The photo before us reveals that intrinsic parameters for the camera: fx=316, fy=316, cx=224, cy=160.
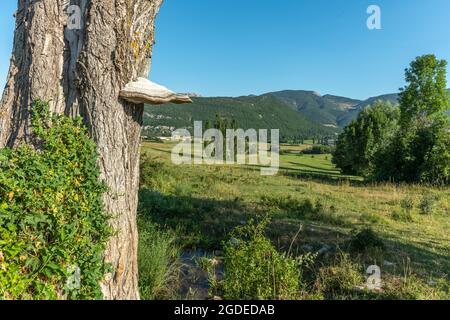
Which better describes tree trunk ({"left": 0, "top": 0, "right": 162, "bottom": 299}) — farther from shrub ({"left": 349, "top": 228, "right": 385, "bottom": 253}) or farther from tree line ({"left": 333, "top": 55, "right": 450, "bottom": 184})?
tree line ({"left": 333, "top": 55, "right": 450, "bottom": 184})

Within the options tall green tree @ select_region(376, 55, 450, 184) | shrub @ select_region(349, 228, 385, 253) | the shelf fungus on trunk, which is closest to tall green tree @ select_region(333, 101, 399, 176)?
tall green tree @ select_region(376, 55, 450, 184)

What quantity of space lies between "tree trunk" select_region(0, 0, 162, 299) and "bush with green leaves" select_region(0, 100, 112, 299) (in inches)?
7.6

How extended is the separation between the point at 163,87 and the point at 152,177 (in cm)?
1424

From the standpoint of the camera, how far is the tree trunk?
3.95 m

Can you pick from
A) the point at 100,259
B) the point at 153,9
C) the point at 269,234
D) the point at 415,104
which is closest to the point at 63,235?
the point at 100,259

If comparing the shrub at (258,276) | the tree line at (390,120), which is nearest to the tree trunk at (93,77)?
the shrub at (258,276)

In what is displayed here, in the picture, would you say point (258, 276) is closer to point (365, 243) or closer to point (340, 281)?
point (340, 281)

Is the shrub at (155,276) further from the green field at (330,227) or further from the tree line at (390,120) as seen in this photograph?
the tree line at (390,120)

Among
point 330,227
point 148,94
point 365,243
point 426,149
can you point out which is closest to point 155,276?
point 148,94

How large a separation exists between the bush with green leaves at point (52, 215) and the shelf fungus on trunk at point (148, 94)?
700 millimetres

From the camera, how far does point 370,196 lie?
57.8 ft

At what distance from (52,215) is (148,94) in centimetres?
179
